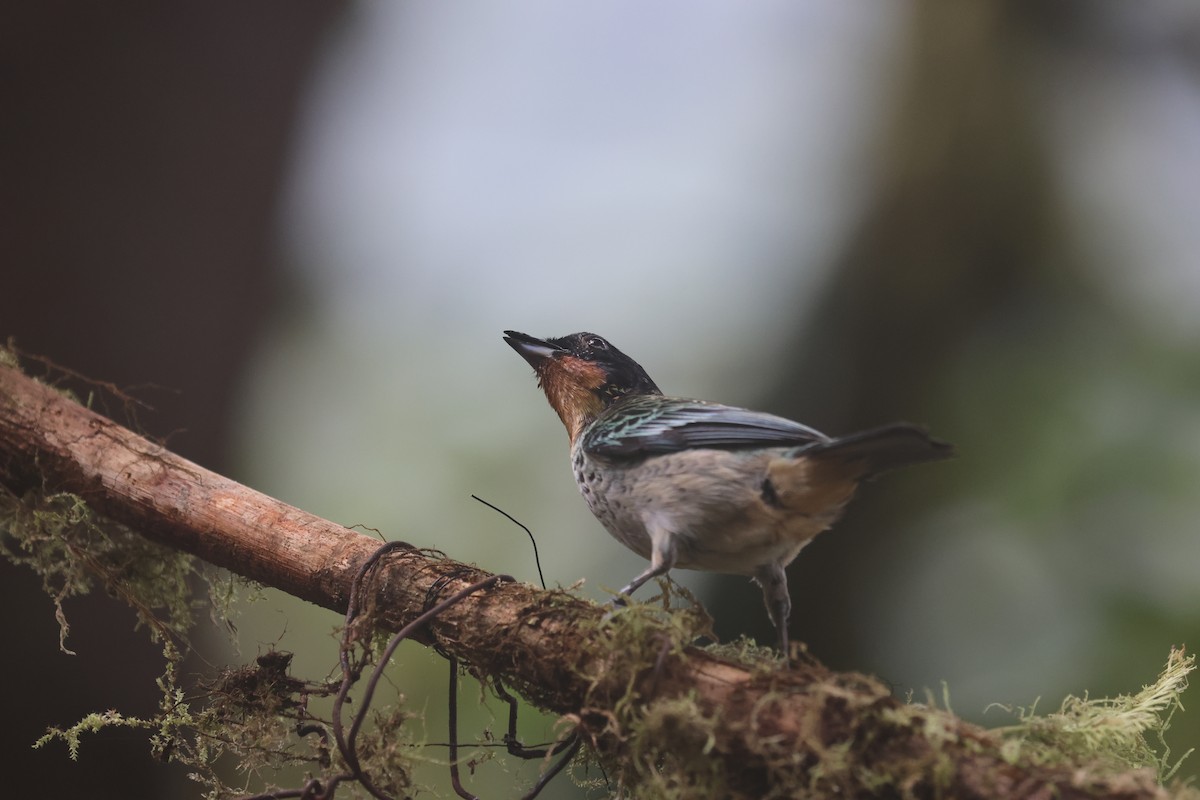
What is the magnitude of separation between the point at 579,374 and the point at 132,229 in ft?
7.99

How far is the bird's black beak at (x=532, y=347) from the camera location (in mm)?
2877

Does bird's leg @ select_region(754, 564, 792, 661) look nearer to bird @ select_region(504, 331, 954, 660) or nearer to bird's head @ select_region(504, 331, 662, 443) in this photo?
bird @ select_region(504, 331, 954, 660)

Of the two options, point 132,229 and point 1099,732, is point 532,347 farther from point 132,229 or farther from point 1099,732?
point 132,229

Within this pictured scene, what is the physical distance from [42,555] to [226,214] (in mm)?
2176

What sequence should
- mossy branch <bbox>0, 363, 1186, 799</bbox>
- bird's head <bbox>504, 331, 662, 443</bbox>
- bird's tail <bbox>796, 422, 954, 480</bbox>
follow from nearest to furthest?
mossy branch <bbox>0, 363, 1186, 799</bbox>, bird's tail <bbox>796, 422, 954, 480</bbox>, bird's head <bbox>504, 331, 662, 443</bbox>

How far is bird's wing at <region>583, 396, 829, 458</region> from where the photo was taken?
210cm

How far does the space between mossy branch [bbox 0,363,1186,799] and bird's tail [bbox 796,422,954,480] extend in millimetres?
468

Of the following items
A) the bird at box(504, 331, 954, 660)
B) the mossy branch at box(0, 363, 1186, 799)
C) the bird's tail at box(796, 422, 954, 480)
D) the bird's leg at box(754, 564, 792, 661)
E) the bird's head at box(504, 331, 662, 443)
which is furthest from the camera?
Answer: the bird's head at box(504, 331, 662, 443)

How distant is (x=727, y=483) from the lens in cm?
208

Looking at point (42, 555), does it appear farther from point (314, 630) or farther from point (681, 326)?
point (681, 326)

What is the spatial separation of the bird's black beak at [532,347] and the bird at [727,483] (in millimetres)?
534

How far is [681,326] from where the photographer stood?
4.93 metres

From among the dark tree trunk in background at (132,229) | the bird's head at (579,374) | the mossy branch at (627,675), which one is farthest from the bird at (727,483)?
the dark tree trunk in background at (132,229)

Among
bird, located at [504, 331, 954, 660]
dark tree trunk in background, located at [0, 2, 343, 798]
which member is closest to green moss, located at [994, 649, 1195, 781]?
bird, located at [504, 331, 954, 660]
